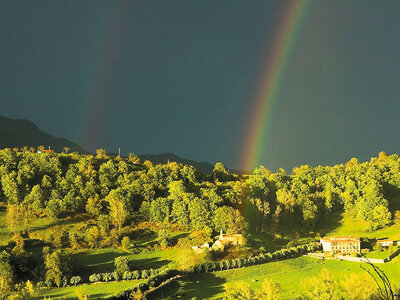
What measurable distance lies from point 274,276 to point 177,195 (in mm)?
35844

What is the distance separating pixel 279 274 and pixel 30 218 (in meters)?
49.3

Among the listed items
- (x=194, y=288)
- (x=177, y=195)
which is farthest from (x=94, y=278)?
(x=177, y=195)

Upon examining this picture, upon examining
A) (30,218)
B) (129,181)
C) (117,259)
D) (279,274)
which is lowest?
(279,274)

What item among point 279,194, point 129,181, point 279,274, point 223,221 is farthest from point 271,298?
point 279,194

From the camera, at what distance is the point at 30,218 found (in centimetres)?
7462

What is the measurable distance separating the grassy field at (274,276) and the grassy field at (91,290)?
248 inches

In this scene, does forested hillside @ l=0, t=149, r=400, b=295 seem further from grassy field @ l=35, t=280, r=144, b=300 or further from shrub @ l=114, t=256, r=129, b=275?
grassy field @ l=35, t=280, r=144, b=300

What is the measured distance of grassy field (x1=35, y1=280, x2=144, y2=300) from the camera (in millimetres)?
47062

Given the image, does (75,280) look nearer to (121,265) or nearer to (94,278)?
(94,278)

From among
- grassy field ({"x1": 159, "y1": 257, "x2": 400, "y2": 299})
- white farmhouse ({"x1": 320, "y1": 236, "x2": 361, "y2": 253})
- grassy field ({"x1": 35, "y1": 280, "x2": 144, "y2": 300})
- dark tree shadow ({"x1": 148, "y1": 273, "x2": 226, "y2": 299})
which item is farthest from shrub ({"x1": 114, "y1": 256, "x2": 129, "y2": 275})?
white farmhouse ({"x1": 320, "y1": 236, "x2": 361, "y2": 253})

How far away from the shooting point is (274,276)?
5844 centimetres

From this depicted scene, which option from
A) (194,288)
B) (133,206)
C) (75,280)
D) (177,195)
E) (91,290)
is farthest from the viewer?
(177,195)

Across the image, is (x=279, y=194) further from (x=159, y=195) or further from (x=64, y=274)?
(x=64, y=274)

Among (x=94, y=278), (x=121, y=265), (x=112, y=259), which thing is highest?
(x=112, y=259)
